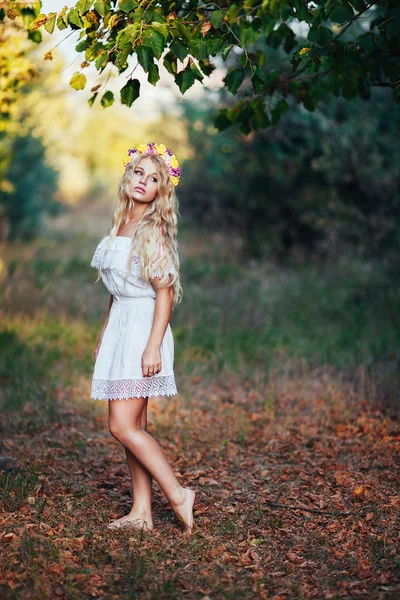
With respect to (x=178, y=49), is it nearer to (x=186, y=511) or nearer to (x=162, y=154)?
(x=162, y=154)

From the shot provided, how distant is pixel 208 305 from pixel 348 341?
2.53 meters

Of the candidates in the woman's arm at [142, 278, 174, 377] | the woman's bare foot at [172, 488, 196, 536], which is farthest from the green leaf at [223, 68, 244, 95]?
the woman's bare foot at [172, 488, 196, 536]

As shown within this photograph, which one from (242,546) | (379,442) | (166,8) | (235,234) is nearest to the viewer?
(242,546)

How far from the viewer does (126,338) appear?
3930mm

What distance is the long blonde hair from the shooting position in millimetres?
3902

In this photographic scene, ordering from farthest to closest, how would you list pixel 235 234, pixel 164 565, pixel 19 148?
1. pixel 235 234
2. pixel 19 148
3. pixel 164 565

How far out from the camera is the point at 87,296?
10.7m

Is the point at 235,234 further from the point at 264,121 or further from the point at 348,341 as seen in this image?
the point at 264,121

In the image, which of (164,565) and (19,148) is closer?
(164,565)

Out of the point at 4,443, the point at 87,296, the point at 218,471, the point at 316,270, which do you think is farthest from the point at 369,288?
the point at 4,443

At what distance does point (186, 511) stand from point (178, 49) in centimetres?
272

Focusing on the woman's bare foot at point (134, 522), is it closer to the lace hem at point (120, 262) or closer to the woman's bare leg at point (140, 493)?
the woman's bare leg at point (140, 493)

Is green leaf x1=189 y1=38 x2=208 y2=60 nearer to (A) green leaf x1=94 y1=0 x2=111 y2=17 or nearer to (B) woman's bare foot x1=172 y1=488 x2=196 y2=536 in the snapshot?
(A) green leaf x1=94 y1=0 x2=111 y2=17

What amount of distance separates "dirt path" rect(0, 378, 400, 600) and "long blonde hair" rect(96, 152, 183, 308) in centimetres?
146
